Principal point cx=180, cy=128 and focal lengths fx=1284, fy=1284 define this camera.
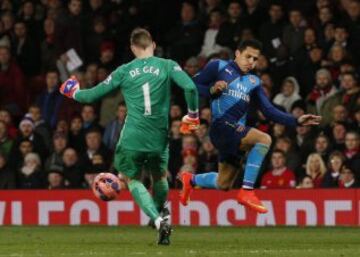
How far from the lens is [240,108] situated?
15.0 m

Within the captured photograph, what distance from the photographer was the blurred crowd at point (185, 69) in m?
19.4

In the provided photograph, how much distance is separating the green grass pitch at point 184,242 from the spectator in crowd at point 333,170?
1156 millimetres

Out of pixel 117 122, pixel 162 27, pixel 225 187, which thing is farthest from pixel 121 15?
pixel 225 187

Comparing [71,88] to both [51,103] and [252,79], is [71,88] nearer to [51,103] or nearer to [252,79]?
[252,79]

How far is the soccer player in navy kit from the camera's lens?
14875 mm

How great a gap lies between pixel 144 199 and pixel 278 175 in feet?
18.9

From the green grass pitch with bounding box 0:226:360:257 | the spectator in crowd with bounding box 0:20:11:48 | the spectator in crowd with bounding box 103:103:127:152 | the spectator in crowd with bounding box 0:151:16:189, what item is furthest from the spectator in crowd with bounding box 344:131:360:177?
the spectator in crowd with bounding box 0:20:11:48

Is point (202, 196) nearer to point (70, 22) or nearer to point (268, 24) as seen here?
point (268, 24)

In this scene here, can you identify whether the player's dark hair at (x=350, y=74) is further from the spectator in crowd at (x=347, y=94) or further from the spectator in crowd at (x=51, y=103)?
the spectator in crowd at (x=51, y=103)

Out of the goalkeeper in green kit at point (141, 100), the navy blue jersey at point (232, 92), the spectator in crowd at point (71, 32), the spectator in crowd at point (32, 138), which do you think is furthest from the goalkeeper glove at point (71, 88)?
the spectator in crowd at point (71, 32)

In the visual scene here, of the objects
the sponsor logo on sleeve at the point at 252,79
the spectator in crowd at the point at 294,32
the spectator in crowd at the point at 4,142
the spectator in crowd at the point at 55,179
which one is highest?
the spectator in crowd at the point at 294,32

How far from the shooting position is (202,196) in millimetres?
19094

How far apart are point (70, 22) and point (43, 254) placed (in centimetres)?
1139

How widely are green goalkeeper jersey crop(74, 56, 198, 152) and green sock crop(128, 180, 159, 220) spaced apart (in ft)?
A: 1.30
